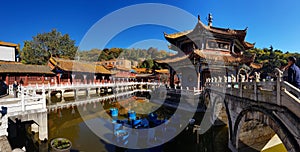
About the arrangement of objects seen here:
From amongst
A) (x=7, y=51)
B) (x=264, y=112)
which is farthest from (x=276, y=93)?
(x=7, y=51)

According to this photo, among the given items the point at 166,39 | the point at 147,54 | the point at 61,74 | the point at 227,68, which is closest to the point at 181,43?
the point at 166,39

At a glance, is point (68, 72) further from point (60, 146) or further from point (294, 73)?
point (294, 73)

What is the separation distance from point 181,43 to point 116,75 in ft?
82.2

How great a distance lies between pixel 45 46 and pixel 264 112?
162ft

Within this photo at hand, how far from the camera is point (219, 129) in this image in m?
12.3

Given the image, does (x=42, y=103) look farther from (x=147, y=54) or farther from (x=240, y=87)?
(x=147, y=54)

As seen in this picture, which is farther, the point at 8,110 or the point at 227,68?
the point at 227,68

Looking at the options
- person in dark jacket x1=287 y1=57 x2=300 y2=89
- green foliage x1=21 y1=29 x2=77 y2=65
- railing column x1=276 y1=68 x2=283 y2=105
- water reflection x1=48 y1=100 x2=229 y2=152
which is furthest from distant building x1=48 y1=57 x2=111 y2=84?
person in dark jacket x1=287 y1=57 x2=300 y2=89

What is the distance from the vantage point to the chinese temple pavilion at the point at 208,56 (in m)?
18.1

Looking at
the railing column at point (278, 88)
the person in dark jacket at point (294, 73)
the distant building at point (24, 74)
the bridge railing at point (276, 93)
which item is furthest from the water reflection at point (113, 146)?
the distant building at point (24, 74)

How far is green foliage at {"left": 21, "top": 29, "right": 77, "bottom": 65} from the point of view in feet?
130

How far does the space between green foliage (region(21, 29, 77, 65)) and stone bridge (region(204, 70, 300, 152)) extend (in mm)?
45541

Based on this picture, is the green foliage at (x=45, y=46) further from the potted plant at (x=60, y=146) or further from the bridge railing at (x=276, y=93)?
the bridge railing at (x=276, y=93)

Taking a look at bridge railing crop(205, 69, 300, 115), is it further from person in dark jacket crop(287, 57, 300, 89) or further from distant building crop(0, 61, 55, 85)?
distant building crop(0, 61, 55, 85)
